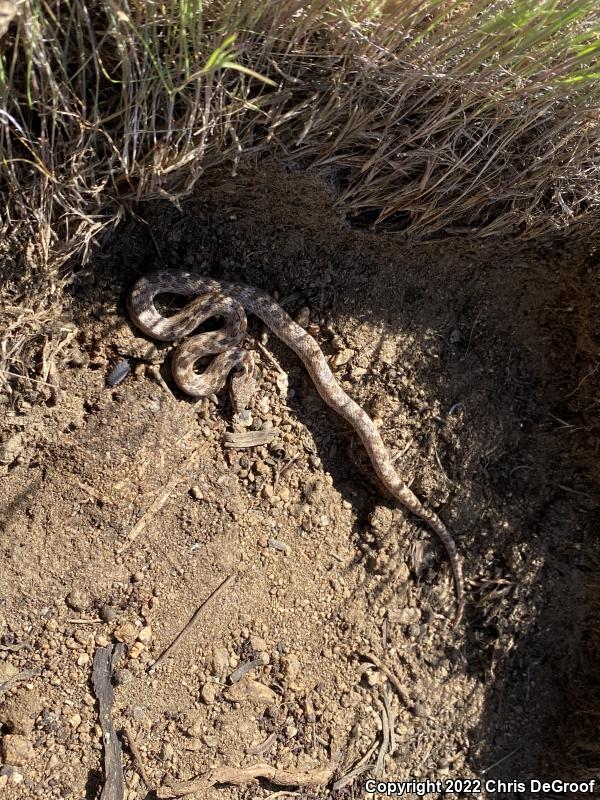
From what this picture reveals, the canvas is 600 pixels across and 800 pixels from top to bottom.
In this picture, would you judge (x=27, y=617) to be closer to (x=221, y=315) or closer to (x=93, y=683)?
(x=93, y=683)

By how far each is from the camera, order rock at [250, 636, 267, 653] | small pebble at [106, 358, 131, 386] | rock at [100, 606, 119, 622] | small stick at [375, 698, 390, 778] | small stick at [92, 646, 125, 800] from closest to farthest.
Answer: small stick at [92, 646, 125, 800]
rock at [100, 606, 119, 622]
small pebble at [106, 358, 131, 386]
rock at [250, 636, 267, 653]
small stick at [375, 698, 390, 778]

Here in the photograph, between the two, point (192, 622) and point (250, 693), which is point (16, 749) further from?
point (250, 693)

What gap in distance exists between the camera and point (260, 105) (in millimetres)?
2398

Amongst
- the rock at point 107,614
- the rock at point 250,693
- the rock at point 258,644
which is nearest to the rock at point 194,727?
the rock at point 250,693

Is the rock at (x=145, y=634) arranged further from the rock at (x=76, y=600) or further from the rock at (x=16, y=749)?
the rock at (x=16, y=749)

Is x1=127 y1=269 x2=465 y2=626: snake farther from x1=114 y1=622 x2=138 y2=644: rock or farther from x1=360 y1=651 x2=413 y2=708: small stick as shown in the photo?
x1=114 y1=622 x2=138 y2=644: rock

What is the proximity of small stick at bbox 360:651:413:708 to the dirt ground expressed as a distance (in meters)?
0.03

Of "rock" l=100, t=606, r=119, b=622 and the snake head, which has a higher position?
the snake head

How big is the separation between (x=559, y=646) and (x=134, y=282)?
11.9ft

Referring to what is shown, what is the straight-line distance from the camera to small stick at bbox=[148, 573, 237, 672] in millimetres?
3018

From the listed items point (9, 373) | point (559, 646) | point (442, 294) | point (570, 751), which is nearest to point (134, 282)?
point (9, 373)

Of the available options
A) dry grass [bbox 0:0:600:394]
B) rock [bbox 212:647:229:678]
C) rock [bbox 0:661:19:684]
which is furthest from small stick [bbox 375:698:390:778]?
dry grass [bbox 0:0:600:394]

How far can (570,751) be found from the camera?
3.82 metres

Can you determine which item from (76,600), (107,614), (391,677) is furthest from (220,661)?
(391,677)
